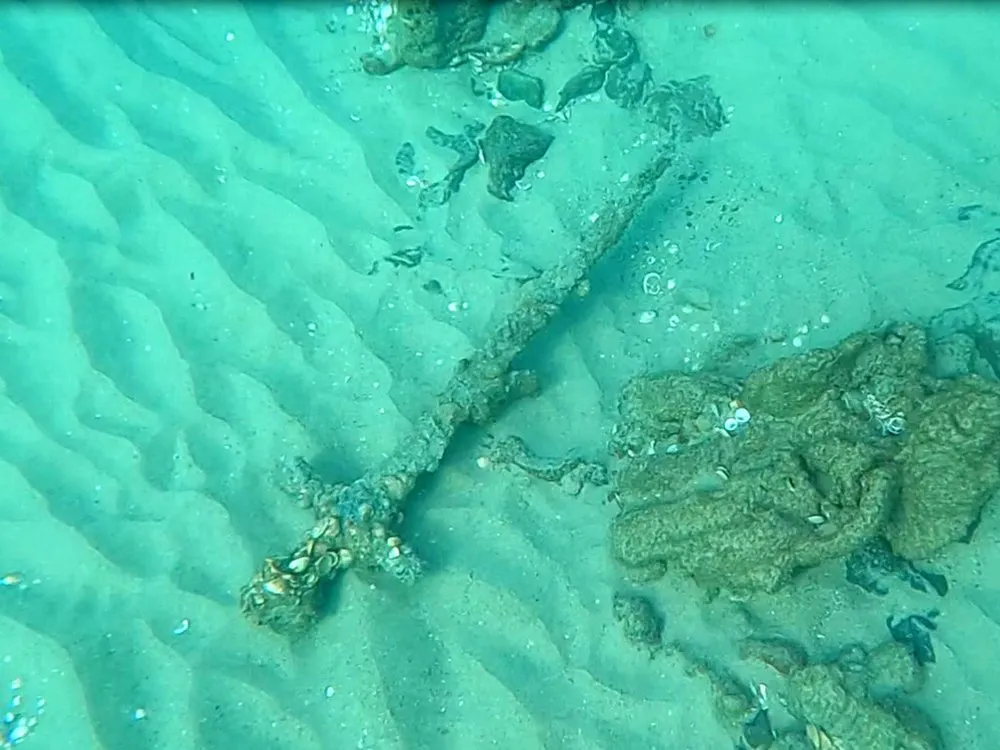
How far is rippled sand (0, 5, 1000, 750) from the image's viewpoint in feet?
12.1

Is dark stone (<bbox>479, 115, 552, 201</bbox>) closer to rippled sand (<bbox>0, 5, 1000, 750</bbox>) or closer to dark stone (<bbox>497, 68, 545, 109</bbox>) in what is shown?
rippled sand (<bbox>0, 5, 1000, 750</bbox>)

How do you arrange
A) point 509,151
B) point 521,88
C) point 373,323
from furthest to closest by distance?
point 521,88 → point 509,151 → point 373,323

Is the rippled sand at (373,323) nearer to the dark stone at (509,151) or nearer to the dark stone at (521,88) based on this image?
the dark stone at (509,151)

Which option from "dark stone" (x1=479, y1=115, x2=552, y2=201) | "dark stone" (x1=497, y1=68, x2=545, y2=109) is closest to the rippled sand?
"dark stone" (x1=479, y1=115, x2=552, y2=201)

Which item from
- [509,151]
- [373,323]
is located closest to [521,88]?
[509,151]

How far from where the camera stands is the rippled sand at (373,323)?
12.1ft

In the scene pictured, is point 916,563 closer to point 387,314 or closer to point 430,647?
point 430,647

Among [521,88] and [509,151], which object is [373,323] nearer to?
[509,151]

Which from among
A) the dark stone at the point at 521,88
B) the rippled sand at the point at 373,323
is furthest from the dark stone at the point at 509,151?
the dark stone at the point at 521,88

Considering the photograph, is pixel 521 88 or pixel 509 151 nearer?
pixel 509 151

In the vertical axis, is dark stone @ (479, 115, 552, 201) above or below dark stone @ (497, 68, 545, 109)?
below

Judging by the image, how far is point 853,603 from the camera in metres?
3.66

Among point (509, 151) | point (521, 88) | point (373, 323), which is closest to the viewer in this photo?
point (373, 323)

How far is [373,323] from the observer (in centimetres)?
493
